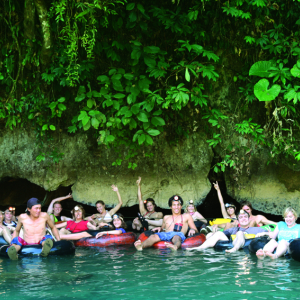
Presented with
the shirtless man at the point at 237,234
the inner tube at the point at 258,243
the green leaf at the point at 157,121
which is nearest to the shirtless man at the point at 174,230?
the shirtless man at the point at 237,234

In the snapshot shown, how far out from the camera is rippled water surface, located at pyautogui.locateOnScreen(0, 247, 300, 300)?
3.86 m

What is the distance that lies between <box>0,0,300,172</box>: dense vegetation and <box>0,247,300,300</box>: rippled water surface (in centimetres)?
207

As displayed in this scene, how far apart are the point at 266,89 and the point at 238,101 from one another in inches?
55.4

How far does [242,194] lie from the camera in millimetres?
8844

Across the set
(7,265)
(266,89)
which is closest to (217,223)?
(266,89)

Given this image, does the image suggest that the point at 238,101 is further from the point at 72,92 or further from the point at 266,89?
the point at 72,92

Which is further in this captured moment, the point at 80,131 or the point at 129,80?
the point at 80,131

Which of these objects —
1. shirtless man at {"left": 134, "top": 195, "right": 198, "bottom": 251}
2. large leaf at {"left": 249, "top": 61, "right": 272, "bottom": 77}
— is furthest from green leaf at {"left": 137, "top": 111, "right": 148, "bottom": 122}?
large leaf at {"left": 249, "top": 61, "right": 272, "bottom": 77}

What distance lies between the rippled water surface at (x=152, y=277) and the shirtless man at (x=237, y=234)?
29 centimetres

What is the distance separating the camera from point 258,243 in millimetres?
5855

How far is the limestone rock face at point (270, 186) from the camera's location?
28.2 ft

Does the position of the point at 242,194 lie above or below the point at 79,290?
above

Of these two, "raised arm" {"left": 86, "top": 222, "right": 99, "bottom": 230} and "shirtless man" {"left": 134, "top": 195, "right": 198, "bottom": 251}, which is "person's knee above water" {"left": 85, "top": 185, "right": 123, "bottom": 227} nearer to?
"raised arm" {"left": 86, "top": 222, "right": 99, "bottom": 230}

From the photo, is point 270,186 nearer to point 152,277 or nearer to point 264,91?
point 264,91
